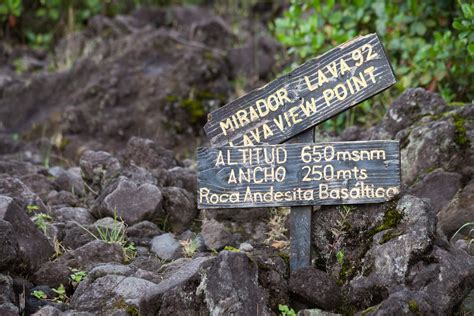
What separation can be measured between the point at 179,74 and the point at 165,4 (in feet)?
14.1

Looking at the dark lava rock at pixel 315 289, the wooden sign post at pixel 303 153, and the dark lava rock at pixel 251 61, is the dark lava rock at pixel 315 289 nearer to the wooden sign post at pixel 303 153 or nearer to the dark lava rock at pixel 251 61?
the wooden sign post at pixel 303 153

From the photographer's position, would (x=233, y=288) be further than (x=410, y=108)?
No

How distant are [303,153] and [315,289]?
0.83 metres

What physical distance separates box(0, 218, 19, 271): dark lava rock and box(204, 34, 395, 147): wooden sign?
130cm

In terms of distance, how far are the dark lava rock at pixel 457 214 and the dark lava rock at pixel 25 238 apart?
259 centimetres

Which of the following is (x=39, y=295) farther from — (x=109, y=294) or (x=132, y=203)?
(x=132, y=203)

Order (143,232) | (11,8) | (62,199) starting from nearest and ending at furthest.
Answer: (143,232) → (62,199) → (11,8)

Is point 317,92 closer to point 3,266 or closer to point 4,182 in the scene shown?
point 3,266

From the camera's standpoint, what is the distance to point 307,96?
5258 mm

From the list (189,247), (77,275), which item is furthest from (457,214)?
(77,275)

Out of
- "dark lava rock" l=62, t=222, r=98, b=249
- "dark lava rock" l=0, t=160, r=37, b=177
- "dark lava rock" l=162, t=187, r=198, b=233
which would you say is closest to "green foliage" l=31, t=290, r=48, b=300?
"dark lava rock" l=62, t=222, r=98, b=249

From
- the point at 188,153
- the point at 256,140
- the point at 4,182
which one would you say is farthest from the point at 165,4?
the point at 256,140

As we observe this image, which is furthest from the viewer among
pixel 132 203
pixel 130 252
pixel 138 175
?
pixel 138 175

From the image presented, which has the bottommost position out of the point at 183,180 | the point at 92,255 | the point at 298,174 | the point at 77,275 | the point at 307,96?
the point at 77,275
